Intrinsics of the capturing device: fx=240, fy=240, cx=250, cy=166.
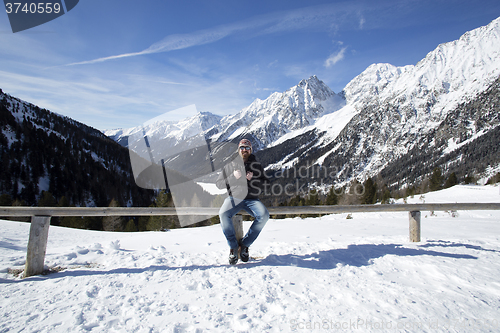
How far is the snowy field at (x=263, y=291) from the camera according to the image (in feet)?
7.89

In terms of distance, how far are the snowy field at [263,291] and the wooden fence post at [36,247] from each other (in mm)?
190

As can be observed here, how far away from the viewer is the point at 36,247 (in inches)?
145

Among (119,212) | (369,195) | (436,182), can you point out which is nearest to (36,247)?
(119,212)

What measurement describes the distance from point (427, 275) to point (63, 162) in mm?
85298

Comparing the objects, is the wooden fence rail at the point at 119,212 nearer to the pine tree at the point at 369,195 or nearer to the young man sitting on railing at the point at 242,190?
the young man sitting on railing at the point at 242,190

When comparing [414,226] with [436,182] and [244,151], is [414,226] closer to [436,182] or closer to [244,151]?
[244,151]

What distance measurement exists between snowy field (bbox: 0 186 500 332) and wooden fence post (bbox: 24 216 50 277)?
0.62 feet

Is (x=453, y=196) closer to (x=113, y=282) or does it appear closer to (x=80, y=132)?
(x=113, y=282)

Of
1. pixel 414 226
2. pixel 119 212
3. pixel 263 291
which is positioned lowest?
pixel 263 291

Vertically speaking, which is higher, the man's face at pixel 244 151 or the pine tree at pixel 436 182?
the pine tree at pixel 436 182

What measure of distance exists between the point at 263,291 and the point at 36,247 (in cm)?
352

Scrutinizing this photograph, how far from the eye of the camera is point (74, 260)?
13.9ft

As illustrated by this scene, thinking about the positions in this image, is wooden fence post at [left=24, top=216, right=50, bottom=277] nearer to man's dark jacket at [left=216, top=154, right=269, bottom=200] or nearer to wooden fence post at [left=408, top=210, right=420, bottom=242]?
man's dark jacket at [left=216, top=154, right=269, bottom=200]

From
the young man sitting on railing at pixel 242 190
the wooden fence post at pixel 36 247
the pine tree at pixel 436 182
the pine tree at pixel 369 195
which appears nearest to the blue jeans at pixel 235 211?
the young man sitting on railing at pixel 242 190
